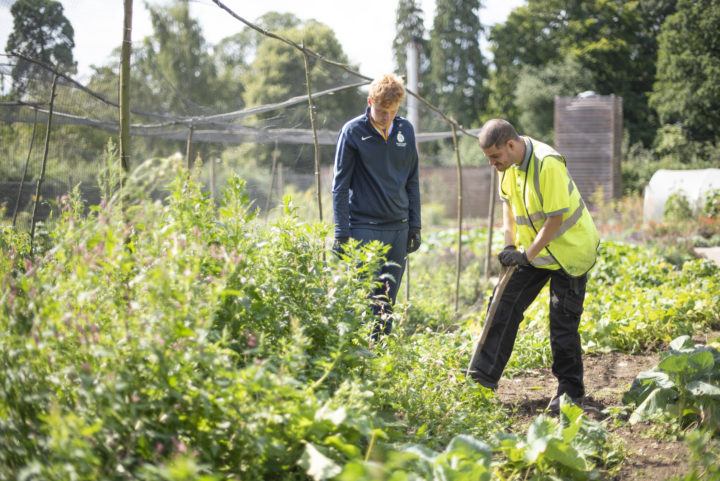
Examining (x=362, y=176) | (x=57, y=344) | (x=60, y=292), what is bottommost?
(x=57, y=344)

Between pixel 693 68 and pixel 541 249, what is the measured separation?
81.0 ft

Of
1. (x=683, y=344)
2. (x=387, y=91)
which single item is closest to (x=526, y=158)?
(x=387, y=91)

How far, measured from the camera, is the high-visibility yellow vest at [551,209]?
3047 millimetres

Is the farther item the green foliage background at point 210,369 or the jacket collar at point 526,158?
the jacket collar at point 526,158

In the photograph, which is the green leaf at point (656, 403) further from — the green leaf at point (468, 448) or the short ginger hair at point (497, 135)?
the short ginger hair at point (497, 135)

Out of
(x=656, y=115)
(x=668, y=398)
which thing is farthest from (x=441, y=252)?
(x=656, y=115)

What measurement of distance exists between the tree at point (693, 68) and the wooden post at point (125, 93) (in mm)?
24949

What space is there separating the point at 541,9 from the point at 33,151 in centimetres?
3238

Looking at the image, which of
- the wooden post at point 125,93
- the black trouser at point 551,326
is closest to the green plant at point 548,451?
the black trouser at point 551,326

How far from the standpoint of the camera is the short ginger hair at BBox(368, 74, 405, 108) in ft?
11.3

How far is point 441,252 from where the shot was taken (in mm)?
9219

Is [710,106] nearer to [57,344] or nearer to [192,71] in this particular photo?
[192,71]

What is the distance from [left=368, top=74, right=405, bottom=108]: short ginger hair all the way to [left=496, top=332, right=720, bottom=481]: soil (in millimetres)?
1846

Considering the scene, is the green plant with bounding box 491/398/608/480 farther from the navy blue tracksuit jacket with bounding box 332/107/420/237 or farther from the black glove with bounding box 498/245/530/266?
the navy blue tracksuit jacket with bounding box 332/107/420/237
